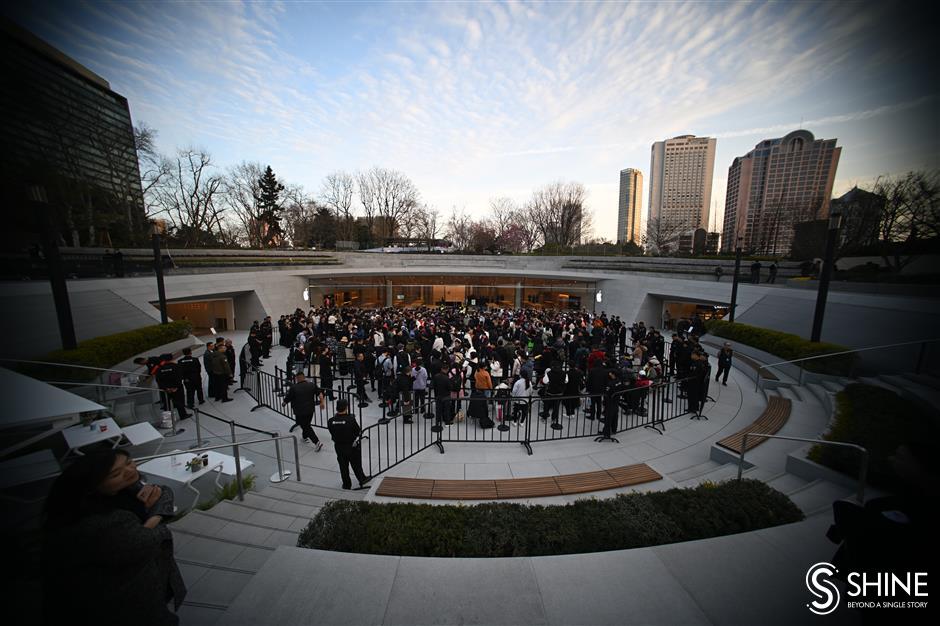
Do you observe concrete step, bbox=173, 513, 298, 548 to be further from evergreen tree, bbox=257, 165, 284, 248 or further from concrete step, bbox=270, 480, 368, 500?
evergreen tree, bbox=257, 165, 284, 248

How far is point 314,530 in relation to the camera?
3535 millimetres

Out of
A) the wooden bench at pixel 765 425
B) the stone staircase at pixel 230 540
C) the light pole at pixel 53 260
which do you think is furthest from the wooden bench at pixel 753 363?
the light pole at pixel 53 260

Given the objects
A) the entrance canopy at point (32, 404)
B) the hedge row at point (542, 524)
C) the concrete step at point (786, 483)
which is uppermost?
the entrance canopy at point (32, 404)

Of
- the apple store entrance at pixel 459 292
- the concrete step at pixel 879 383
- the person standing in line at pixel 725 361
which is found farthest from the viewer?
the apple store entrance at pixel 459 292

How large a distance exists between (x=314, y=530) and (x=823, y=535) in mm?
5493

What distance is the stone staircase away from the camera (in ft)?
9.41

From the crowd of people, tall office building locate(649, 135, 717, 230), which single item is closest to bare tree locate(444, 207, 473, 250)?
the crowd of people

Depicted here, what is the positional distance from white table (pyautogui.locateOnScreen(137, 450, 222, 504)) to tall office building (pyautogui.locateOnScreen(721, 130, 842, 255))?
52.2 m

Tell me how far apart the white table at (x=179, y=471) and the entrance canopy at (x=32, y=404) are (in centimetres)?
121

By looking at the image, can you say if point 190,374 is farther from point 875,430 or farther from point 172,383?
point 875,430

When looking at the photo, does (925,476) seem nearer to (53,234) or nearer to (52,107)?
(52,107)

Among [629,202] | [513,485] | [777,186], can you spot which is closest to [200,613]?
[513,485]

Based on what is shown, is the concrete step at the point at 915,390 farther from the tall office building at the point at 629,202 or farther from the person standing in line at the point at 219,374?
the tall office building at the point at 629,202

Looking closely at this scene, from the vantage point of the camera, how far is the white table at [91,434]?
5.16 metres
